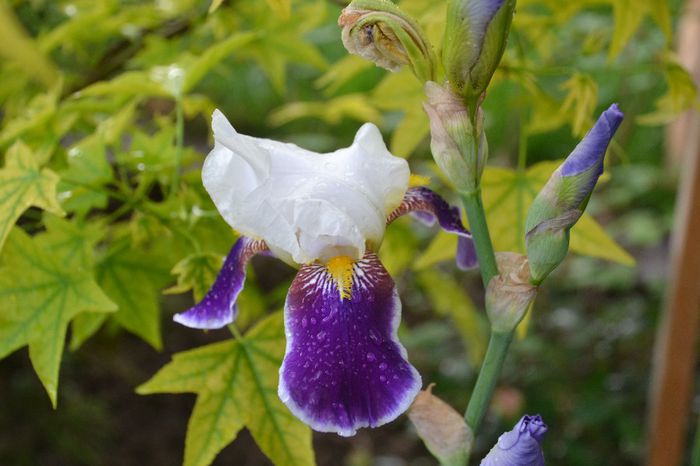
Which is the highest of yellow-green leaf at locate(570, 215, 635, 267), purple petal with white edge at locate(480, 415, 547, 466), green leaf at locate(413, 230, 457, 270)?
purple petal with white edge at locate(480, 415, 547, 466)

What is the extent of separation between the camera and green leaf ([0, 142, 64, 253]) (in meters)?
0.53

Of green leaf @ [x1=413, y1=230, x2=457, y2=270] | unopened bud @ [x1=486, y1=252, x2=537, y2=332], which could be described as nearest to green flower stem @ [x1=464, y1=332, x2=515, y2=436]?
unopened bud @ [x1=486, y1=252, x2=537, y2=332]

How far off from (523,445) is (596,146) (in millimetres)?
140

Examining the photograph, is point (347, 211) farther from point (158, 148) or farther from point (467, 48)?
point (158, 148)

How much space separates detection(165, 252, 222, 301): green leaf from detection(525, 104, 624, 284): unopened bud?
0.76ft

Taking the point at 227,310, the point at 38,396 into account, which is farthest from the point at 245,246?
the point at 38,396

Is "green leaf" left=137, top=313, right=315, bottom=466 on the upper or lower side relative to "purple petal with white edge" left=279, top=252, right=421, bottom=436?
lower

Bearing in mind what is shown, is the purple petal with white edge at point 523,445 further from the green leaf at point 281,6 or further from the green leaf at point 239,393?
the green leaf at point 281,6

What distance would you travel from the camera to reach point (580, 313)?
6.25 feet

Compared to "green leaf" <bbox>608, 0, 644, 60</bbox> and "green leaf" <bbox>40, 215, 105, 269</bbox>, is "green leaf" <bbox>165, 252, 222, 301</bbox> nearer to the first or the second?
"green leaf" <bbox>40, 215, 105, 269</bbox>

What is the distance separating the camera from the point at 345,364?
0.39m

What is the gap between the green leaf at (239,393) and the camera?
537mm

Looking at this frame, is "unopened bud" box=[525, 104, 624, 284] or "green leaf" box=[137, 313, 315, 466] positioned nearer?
"unopened bud" box=[525, 104, 624, 284]

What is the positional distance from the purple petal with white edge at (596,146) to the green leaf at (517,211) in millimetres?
262
